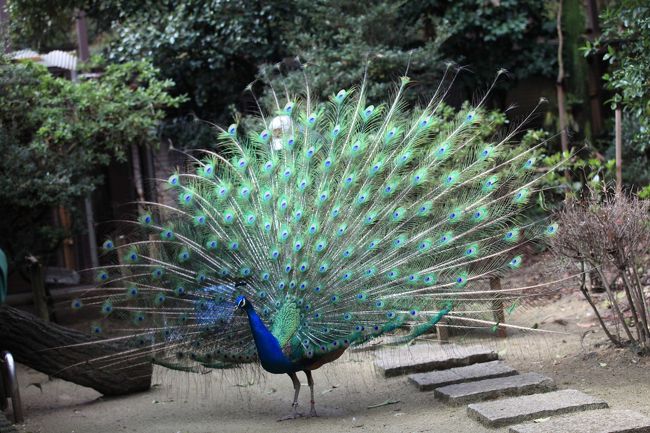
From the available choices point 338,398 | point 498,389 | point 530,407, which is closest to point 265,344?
point 338,398

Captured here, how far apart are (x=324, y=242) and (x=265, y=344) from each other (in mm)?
885

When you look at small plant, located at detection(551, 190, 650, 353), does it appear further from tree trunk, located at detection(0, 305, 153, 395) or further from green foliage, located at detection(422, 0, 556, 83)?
green foliage, located at detection(422, 0, 556, 83)

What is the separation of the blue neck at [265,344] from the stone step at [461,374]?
4.58 ft

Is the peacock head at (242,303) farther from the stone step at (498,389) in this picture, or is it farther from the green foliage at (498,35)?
the green foliage at (498,35)

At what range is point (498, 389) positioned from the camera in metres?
6.30

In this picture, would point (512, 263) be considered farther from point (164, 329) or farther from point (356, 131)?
point (164, 329)

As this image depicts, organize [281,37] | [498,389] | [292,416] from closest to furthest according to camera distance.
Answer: [498,389] < [292,416] < [281,37]

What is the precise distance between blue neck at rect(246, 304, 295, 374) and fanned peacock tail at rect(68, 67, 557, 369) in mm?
109

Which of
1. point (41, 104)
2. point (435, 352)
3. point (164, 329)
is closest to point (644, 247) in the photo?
point (435, 352)

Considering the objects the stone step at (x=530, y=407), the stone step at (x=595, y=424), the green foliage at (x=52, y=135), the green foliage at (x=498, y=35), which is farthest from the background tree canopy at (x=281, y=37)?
the stone step at (x=595, y=424)

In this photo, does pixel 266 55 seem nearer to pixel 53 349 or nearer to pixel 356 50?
pixel 356 50

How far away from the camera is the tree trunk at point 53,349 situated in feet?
25.0

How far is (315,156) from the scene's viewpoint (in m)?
6.78

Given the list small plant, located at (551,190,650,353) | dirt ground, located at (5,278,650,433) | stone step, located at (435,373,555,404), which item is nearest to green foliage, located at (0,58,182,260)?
dirt ground, located at (5,278,650,433)
